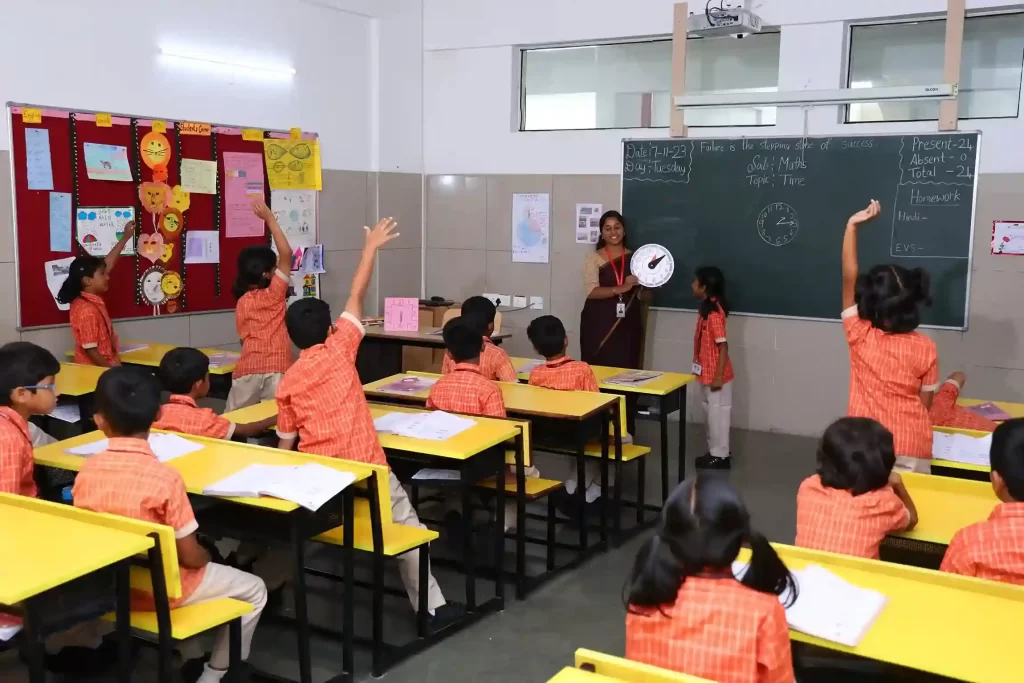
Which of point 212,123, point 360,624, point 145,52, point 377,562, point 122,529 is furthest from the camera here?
point 212,123

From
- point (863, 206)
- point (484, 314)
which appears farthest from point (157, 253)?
point (863, 206)

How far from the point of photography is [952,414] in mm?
3994

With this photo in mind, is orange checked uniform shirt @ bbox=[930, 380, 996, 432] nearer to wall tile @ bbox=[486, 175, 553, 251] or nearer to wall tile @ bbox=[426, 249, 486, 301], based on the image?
wall tile @ bbox=[486, 175, 553, 251]

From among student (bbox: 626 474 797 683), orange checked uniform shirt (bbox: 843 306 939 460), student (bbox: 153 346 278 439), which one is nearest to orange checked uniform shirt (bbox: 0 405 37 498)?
student (bbox: 153 346 278 439)

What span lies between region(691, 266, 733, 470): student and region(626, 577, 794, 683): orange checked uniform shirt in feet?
13.6

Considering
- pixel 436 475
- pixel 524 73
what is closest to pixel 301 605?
pixel 436 475

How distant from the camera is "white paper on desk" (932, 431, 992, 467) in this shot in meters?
3.34

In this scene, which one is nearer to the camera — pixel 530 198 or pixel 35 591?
pixel 35 591

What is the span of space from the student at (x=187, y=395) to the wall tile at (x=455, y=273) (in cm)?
423

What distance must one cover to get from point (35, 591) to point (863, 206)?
5395 millimetres

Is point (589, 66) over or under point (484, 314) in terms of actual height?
over

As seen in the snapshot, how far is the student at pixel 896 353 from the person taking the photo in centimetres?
335

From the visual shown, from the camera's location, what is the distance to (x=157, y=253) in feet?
18.6

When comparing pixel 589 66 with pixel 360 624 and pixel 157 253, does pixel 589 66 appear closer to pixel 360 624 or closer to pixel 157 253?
pixel 157 253
